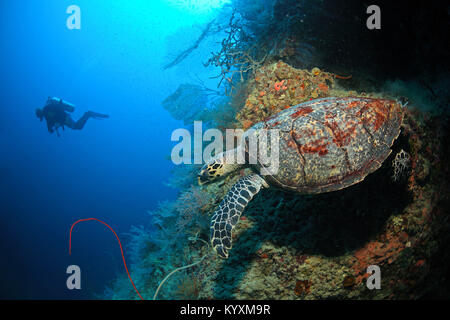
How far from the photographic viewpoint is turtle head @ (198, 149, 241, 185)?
2656 millimetres

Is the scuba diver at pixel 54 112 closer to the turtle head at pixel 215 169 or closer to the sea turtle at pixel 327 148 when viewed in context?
the turtle head at pixel 215 169

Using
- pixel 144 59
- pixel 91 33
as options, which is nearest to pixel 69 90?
pixel 91 33

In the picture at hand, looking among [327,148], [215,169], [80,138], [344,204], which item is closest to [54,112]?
[215,169]

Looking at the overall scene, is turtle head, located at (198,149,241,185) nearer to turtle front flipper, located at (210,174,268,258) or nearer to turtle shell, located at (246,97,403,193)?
turtle front flipper, located at (210,174,268,258)

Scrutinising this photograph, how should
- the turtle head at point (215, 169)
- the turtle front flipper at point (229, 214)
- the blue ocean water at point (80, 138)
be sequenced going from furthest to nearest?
the blue ocean water at point (80, 138), the turtle head at point (215, 169), the turtle front flipper at point (229, 214)

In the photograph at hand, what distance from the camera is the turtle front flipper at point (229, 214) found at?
6.93ft

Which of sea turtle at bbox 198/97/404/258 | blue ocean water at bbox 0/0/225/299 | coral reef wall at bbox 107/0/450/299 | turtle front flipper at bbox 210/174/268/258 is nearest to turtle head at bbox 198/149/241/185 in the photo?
turtle front flipper at bbox 210/174/268/258

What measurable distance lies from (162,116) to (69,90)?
3546cm

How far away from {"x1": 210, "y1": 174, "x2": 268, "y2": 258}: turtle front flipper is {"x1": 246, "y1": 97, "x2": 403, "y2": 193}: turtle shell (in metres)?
0.32

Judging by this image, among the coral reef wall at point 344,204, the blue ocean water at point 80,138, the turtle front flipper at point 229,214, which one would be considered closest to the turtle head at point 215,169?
the turtle front flipper at point 229,214

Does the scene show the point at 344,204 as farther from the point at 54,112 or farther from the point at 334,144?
the point at 54,112

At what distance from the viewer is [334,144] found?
2.18 metres

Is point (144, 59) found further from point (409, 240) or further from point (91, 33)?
point (409, 240)

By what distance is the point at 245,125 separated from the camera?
140 inches
